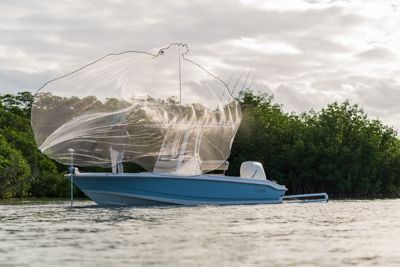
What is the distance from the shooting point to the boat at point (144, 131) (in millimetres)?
36062

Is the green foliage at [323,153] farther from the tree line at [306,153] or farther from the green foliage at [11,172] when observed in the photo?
the green foliage at [11,172]

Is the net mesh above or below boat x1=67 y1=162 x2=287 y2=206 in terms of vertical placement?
above

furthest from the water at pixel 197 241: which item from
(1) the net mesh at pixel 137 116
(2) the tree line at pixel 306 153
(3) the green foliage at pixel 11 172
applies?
(2) the tree line at pixel 306 153

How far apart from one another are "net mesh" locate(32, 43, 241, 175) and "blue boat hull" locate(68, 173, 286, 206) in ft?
2.41

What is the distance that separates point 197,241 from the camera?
1989 centimetres

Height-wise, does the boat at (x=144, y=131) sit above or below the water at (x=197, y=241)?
above

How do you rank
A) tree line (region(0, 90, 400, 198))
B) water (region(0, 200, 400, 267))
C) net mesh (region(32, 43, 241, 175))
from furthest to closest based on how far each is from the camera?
tree line (region(0, 90, 400, 198)), net mesh (region(32, 43, 241, 175)), water (region(0, 200, 400, 267))

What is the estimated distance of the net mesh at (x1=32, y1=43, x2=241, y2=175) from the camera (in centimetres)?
3591

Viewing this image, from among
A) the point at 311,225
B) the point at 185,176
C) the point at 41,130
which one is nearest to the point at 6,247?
the point at 311,225

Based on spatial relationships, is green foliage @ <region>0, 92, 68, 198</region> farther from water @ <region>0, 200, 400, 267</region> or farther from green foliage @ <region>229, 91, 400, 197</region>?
water @ <region>0, 200, 400, 267</region>

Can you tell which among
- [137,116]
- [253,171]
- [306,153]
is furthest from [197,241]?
[306,153]

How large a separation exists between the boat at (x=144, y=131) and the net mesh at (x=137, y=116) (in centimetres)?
5

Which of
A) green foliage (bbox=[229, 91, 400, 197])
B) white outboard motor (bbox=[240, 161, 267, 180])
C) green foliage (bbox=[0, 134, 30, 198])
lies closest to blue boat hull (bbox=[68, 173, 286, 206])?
white outboard motor (bbox=[240, 161, 267, 180])

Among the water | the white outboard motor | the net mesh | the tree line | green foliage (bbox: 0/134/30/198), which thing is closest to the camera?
the water
